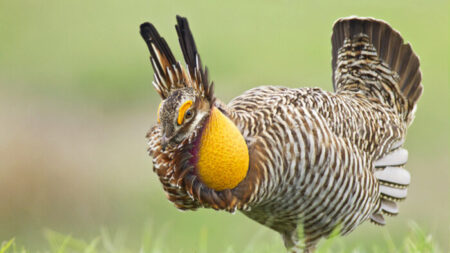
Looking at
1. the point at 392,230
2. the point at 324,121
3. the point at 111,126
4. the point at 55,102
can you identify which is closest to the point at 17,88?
the point at 55,102

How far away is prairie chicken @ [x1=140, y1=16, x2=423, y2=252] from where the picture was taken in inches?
148

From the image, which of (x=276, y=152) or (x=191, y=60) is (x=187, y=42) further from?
(x=276, y=152)

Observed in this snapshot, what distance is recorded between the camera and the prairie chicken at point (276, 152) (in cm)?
377

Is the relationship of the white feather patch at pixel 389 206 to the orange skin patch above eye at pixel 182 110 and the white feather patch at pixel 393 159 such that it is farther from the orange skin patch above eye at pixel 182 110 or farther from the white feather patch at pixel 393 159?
the orange skin patch above eye at pixel 182 110

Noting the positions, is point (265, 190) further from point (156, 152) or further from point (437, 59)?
point (437, 59)

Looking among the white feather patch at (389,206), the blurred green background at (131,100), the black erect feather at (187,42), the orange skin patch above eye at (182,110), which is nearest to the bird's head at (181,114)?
the orange skin patch above eye at (182,110)

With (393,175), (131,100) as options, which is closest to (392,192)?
(393,175)

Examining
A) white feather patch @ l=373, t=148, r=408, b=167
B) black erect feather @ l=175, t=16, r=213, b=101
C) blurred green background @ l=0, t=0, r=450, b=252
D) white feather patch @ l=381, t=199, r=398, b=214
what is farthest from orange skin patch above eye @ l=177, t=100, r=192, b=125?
blurred green background @ l=0, t=0, r=450, b=252

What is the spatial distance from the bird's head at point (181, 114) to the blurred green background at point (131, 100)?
257cm

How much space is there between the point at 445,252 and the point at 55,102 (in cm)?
412

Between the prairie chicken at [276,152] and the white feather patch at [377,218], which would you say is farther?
the white feather patch at [377,218]

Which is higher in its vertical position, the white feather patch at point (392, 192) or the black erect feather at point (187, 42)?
the black erect feather at point (187, 42)

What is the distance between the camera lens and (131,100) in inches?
356

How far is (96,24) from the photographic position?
11750 mm
